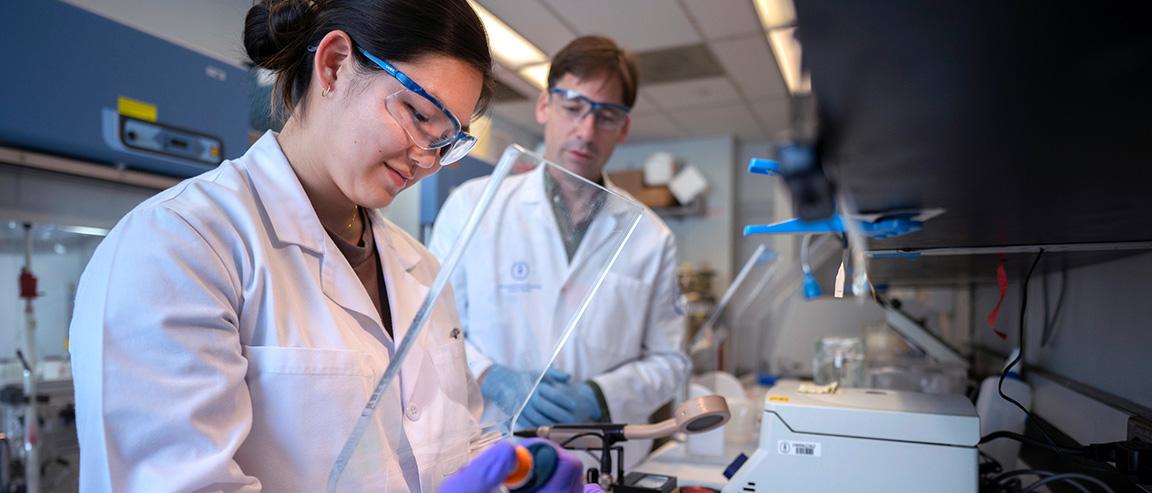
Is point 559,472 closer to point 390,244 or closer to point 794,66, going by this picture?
point 794,66

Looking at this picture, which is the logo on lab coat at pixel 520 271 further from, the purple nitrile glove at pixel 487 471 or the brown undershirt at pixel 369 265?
the purple nitrile glove at pixel 487 471

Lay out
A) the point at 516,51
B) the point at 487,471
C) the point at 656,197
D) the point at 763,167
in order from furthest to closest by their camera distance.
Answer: the point at 656,197
the point at 516,51
the point at 763,167
the point at 487,471

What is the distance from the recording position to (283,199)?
33.6 inches

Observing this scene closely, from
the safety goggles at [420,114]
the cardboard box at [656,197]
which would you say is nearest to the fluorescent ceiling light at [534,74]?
the cardboard box at [656,197]

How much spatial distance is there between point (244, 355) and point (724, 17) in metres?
3.16

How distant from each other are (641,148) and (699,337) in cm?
347

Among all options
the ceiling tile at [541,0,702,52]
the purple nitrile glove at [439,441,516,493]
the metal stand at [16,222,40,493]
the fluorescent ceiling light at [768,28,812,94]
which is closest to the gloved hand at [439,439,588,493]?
the purple nitrile glove at [439,441,516,493]

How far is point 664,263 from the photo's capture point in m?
1.76

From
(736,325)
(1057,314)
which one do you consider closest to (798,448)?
(1057,314)

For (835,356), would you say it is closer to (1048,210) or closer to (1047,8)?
(1048,210)

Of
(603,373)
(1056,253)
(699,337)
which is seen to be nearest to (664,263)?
(603,373)

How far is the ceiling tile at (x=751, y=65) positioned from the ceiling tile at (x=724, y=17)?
0.40 feet

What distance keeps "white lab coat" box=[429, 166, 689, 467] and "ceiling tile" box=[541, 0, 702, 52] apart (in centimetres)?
175

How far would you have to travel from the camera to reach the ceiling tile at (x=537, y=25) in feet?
9.59
